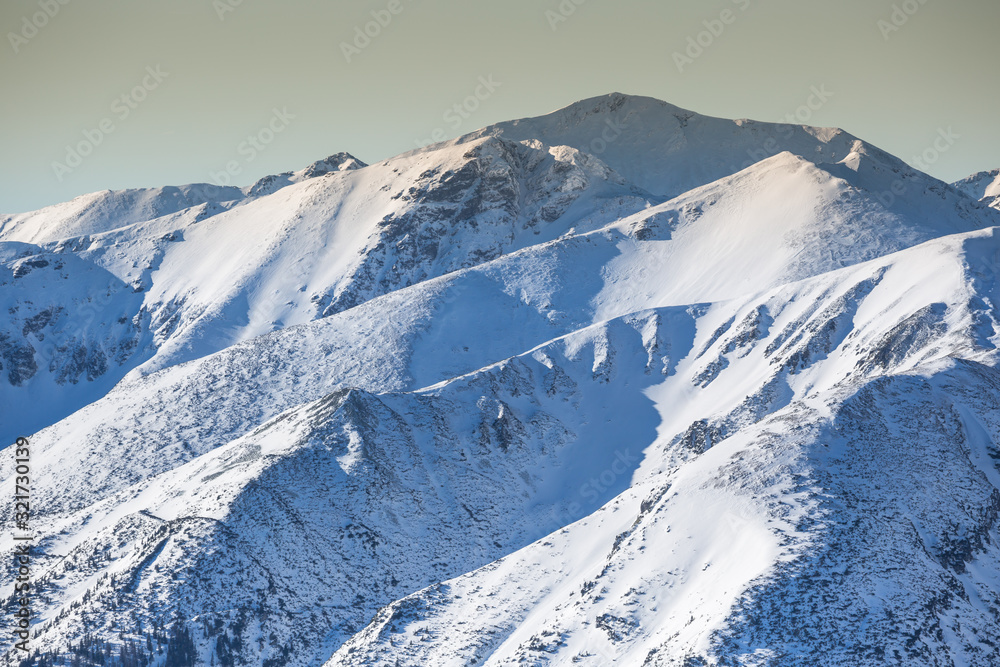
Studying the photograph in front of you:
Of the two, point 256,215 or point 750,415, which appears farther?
point 256,215

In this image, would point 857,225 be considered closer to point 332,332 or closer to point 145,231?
point 332,332

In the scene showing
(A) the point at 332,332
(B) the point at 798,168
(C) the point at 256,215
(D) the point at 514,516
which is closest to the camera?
(D) the point at 514,516

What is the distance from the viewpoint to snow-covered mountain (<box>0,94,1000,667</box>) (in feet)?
176

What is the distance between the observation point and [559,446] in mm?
89250

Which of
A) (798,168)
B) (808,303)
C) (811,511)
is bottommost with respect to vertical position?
(811,511)

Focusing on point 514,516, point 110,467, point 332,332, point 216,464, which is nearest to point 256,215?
point 332,332

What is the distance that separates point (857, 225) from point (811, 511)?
8499 centimetres

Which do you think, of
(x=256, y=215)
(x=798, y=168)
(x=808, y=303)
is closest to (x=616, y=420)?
(x=808, y=303)

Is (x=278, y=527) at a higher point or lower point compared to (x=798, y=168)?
lower

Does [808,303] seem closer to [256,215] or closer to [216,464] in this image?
[216,464]

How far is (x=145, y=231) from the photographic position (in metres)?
194

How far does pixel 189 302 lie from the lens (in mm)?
159250

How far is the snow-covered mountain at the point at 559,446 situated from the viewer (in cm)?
5375

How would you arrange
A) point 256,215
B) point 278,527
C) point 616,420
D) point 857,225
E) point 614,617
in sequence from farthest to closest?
point 256,215 < point 857,225 < point 616,420 < point 278,527 < point 614,617
